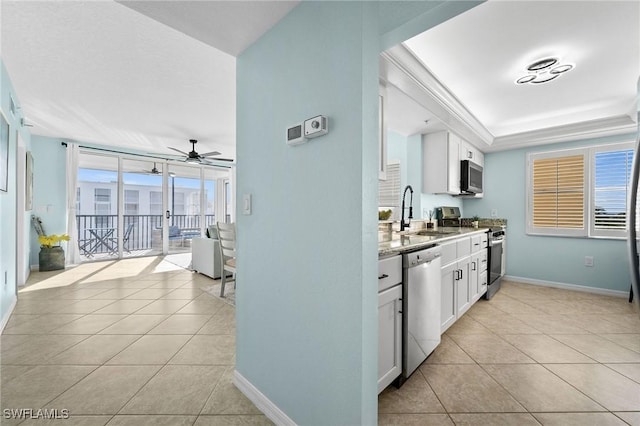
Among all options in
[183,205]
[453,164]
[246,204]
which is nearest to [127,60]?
[246,204]

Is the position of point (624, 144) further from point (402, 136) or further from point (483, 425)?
point (483, 425)

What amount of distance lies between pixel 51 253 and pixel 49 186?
133 cm

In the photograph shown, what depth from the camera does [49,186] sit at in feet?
16.8

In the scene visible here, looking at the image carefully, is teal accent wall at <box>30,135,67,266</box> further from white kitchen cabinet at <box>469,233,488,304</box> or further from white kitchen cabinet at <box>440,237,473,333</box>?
white kitchen cabinet at <box>469,233,488,304</box>

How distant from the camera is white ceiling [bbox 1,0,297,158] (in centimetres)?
149

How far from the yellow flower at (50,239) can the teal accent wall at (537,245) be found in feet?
24.2

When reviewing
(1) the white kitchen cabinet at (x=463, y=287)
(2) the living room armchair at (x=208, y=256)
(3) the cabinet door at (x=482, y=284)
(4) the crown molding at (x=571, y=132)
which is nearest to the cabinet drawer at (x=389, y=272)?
(1) the white kitchen cabinet at (x=463, y=287)

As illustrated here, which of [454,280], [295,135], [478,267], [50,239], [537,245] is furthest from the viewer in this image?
[50,239]

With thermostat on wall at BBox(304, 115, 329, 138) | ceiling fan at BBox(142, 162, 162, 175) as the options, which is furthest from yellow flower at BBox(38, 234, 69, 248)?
thermostat on wall at BBox(304, 115, 329, 138)

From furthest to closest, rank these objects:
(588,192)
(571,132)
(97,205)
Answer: (97,205) → (588,192) → (571,132)

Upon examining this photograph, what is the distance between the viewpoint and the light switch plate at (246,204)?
168cm

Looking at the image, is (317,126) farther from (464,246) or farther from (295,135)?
(464,246)

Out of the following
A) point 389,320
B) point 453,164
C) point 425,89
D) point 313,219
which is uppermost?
point 425,89

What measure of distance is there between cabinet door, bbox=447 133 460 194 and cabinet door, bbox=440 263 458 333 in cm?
155
